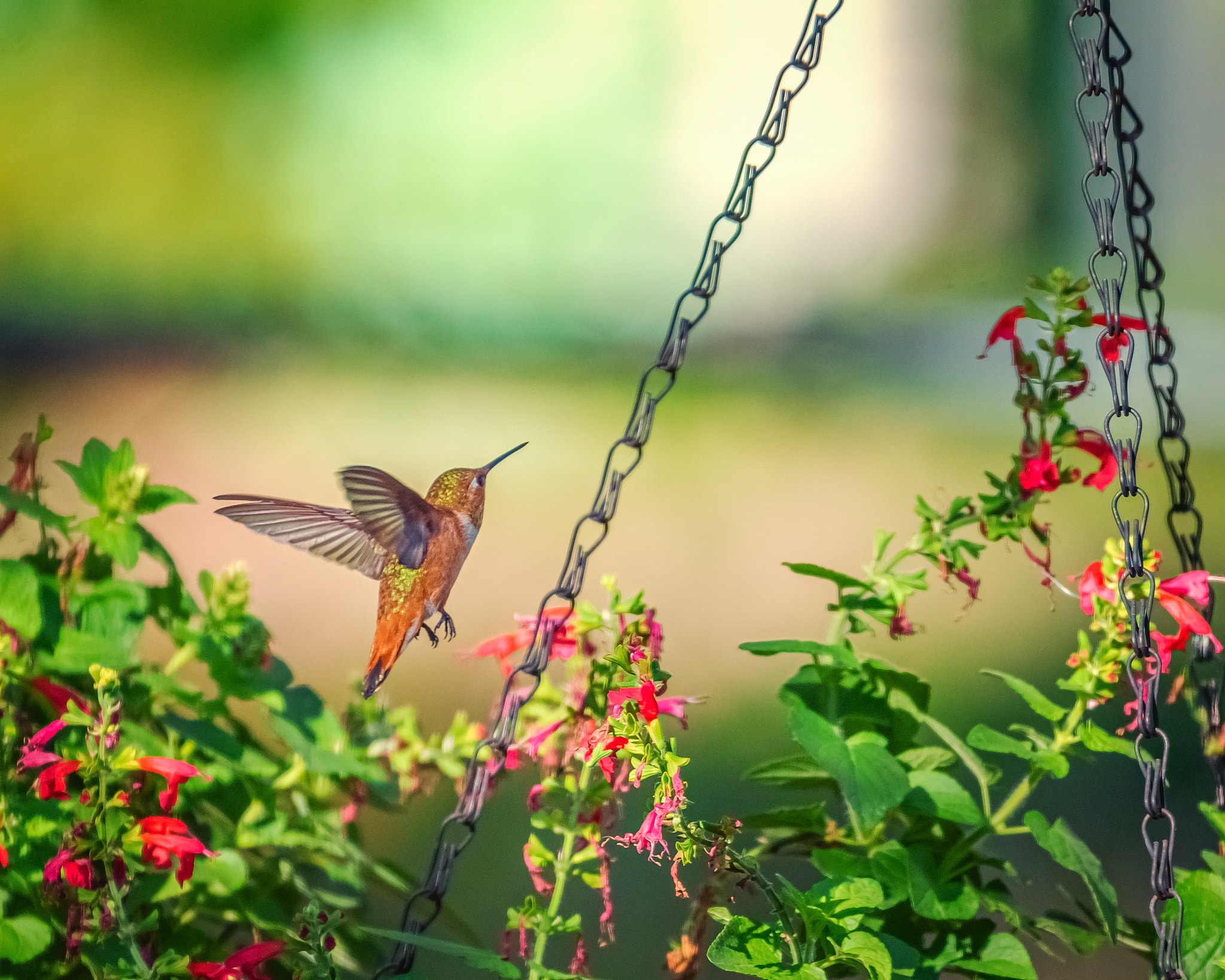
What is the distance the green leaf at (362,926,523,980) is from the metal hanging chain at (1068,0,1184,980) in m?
0.35

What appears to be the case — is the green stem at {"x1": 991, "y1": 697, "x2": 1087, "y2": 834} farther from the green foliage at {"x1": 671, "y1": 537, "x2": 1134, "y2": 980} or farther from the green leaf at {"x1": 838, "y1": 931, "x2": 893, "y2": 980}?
the green leaf at {"x1": 838, "y1": 931, "x2": 893, "y2": 980}

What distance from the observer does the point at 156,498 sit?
798mm

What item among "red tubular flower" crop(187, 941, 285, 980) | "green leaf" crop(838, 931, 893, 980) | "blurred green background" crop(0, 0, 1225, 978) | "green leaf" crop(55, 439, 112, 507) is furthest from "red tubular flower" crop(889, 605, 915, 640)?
"blurred green background" crop(0, 0, 1225, 978)

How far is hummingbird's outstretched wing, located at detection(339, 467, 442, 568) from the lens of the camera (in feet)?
1.98

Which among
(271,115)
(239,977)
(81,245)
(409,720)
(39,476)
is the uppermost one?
(271,115)

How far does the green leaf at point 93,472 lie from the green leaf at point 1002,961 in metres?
0.65

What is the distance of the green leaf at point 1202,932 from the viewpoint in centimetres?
69

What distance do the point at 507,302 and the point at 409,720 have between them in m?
2.93

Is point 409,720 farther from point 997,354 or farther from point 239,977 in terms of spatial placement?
point 997,354

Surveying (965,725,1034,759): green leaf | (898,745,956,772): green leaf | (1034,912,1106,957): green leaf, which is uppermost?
(965,725,1034,759): green leaf

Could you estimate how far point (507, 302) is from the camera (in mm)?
3697

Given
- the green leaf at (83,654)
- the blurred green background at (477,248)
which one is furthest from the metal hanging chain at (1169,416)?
the blurred green background at (477,248)

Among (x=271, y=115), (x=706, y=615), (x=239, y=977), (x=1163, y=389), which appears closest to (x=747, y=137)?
(x=271, y=115)

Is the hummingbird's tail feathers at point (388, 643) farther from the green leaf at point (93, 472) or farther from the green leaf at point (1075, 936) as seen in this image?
the green leaf at point (1075, 936)
